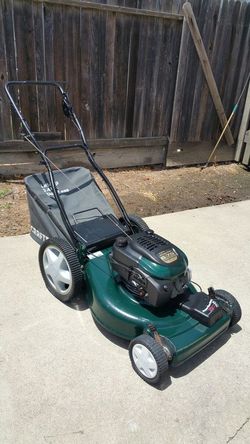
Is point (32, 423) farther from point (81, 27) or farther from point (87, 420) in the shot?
point (81, 27)

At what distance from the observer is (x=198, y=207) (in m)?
4.34

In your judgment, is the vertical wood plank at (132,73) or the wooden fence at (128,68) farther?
the vertical wood plank at (132,73)

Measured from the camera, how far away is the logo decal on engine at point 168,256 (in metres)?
1.98

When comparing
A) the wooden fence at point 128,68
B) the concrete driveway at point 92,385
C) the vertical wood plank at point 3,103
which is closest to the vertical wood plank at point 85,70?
the wooden fence at point 128,68

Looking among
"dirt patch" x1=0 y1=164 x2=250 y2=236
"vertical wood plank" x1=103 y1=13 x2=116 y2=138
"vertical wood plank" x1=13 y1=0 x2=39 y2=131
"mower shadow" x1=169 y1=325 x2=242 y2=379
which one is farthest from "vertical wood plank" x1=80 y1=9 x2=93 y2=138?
"mower shadow" x1=169 y1=325 x2=242 y2=379

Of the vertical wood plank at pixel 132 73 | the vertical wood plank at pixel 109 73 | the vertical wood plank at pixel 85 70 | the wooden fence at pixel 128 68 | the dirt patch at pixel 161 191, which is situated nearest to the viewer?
the dirt patch at pixel 161 191

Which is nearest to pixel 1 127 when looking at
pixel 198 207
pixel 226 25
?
pixel 198 207

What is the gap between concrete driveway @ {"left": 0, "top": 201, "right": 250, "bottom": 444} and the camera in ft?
5.73

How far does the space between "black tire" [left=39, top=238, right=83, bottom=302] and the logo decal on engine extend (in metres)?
0.59

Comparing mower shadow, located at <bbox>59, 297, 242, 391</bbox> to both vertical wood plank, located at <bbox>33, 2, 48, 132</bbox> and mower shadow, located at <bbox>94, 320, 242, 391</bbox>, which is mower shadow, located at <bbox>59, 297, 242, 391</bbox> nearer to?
mower shadow, located at <bbox>94, 320, 242, 391</bbox>

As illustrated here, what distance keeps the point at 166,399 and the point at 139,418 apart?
0.18 meters

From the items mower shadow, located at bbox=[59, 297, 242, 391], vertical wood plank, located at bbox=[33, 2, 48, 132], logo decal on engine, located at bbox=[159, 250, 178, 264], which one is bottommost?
mower shadow, located at bbox=[59, 297, 242, 391]

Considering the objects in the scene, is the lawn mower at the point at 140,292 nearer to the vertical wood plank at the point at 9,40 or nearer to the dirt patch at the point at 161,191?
the dirt patch at the point at 161,191

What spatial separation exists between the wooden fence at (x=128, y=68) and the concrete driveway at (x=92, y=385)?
2.38 m
